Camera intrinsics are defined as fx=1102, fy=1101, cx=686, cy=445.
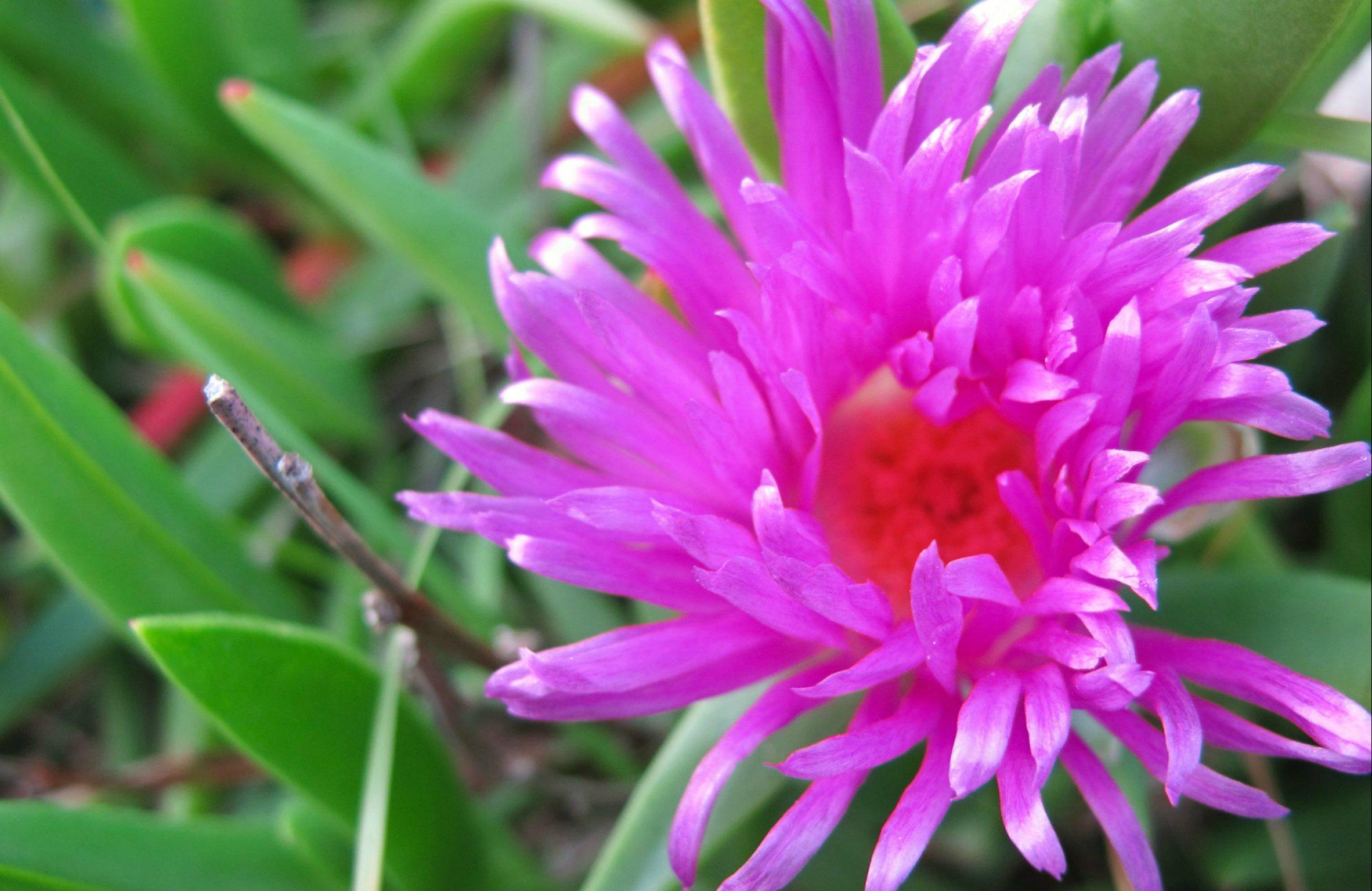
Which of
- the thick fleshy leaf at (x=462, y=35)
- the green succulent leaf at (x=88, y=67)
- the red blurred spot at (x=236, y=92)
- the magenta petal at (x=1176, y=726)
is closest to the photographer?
the magenta petal at (x=1176, y=726)

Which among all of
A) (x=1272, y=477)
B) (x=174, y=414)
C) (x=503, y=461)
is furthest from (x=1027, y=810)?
(x=174, y=414)

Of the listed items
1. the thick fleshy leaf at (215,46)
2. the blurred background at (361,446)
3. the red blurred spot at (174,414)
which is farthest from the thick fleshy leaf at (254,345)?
the thick fleshy leaf at (215,46)

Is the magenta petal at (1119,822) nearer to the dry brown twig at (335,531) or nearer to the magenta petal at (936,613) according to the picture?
the magenta petal at (936,613)

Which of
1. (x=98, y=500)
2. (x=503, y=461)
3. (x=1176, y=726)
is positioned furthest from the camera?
(x=98, y=500)

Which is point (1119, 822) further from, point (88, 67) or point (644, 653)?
point (88, 67)

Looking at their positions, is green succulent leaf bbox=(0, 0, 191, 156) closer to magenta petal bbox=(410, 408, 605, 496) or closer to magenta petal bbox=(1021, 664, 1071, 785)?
magenta petal bbox=(410, 408, 605, 496)

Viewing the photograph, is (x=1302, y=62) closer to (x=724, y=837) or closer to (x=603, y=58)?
(x=724, y=837)

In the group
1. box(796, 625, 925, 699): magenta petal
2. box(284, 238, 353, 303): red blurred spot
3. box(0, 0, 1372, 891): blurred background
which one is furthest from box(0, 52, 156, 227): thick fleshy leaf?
box(796, 625, 925, 699): magenta petal
